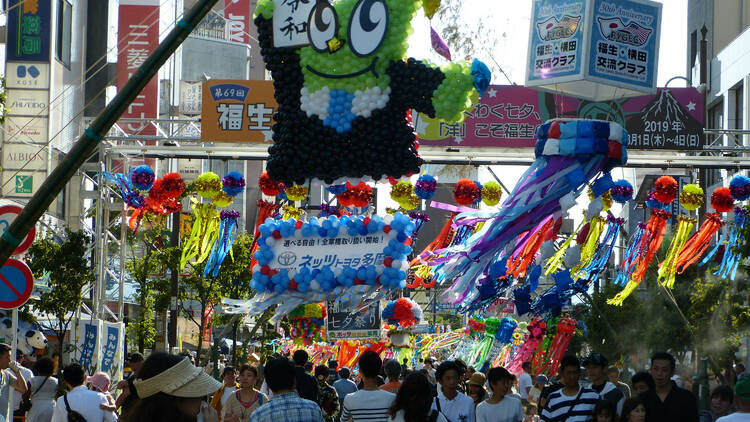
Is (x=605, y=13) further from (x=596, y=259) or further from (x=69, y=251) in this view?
(x=69, y=251)

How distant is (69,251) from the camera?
20922 mm

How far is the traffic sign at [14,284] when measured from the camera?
8.38 metres

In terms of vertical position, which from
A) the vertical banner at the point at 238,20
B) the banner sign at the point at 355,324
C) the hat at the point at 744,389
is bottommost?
the banner sign at the point at 355,324

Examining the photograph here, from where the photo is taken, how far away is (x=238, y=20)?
198ft

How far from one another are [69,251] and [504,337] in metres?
8.67

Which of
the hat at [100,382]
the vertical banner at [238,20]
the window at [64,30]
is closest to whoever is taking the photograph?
the hat at [100,382]

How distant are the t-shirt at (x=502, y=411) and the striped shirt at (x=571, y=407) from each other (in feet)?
0.95

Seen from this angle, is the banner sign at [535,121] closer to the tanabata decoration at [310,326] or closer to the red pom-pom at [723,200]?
the red pom-pom at [723,200]

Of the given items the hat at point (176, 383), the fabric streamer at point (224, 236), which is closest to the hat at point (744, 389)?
the hat at point (176, 383)

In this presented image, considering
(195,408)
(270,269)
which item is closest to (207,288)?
(270,269)

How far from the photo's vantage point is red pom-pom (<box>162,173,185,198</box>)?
1745cm

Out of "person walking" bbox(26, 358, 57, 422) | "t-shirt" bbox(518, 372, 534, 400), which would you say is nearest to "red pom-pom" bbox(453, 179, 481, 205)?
"t-shirt" bbox(518, 372, 534, 400)

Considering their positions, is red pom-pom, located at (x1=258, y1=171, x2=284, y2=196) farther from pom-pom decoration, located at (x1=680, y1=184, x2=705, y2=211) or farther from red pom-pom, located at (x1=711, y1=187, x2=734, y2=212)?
red pom-pom, located at (x1=711, y1=187, x2=734, y2=212)

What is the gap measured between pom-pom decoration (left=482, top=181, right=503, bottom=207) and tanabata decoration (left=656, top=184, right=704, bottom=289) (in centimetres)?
287
